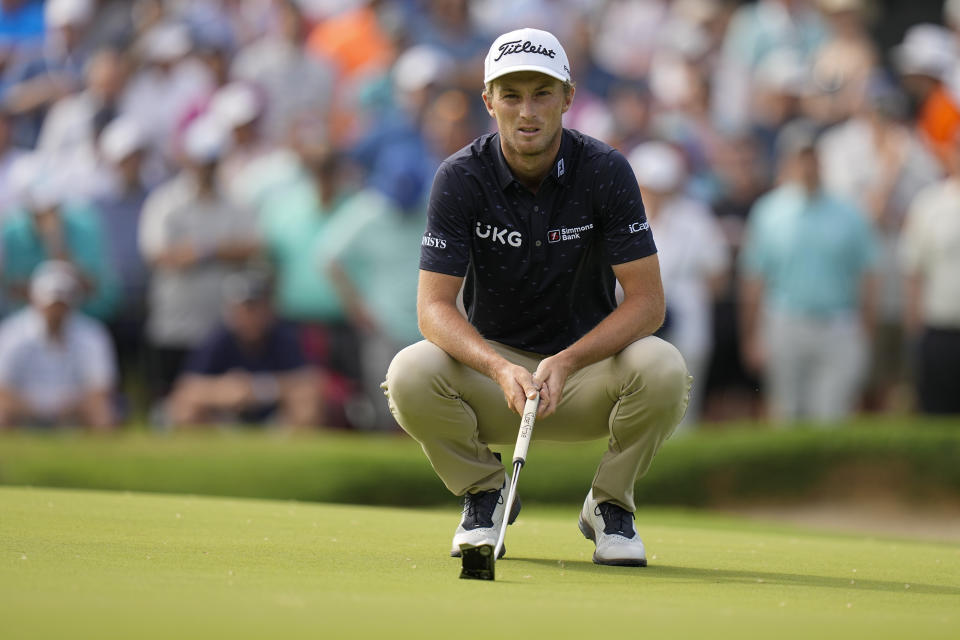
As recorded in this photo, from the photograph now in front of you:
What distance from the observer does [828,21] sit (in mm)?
13852

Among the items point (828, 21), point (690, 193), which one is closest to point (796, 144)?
point (690, 193)

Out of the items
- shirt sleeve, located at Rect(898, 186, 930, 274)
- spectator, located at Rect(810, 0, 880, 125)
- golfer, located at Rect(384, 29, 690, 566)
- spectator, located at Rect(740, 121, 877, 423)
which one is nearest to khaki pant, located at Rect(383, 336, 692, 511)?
golfer, located at Rect(384, 29, 690, 566)

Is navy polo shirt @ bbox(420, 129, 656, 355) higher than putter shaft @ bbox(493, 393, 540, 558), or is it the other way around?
navy polo shirt @ bbox(420, 129, 656, 355)

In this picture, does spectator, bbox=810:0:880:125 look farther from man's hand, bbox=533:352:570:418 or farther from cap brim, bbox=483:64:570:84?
man's hand, bbox=533:352:570:418

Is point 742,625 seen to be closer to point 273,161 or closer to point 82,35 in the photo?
point 273,161

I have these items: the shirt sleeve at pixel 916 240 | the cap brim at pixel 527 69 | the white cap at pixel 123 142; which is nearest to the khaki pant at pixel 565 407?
the cap brim at pixel 527 69

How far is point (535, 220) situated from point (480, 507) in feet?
3.28

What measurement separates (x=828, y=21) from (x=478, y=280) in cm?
952

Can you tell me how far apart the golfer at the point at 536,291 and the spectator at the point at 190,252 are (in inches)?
233

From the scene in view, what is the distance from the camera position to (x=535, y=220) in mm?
5109

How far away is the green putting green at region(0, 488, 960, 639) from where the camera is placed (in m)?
3.26

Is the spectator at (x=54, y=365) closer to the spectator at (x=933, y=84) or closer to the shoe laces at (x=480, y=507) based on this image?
the shoe laces at (x=480, y=507)

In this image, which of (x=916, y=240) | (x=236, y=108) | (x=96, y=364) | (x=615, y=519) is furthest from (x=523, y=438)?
(x=236, y=108)

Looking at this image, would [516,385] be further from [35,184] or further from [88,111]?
[88,111]
